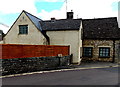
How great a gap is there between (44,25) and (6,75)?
11.3m

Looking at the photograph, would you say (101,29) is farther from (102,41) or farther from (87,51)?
(87,51)

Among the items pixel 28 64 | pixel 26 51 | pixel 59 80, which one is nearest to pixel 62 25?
pixel 26 51

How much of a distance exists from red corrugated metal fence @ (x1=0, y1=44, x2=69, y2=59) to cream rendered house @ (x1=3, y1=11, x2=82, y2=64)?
Answer: 3357 mm

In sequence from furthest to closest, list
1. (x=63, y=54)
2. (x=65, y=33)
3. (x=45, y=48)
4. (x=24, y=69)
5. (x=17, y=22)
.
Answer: (x=17, y=22) < (x=65, y=33) < (x=63, y=54) < (x=45, y=48) < (x=24, y=69)

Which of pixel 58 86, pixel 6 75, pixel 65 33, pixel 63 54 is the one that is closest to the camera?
pixel 58 86

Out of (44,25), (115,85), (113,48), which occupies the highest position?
(44,25)

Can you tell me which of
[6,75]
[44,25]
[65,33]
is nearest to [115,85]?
[6,75]

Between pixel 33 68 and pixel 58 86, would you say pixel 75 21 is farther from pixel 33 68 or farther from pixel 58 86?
pixel 58 86

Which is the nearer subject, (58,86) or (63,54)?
(58,86)

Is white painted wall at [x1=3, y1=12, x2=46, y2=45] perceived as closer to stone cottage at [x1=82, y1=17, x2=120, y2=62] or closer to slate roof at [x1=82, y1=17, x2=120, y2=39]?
stone cottage at [x1=82, y1=17, x2=120, y2=62]

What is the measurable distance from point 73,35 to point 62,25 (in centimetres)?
268

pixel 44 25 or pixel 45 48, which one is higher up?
pixel 44 25

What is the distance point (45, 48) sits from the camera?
1159 cm

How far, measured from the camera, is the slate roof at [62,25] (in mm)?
16138
